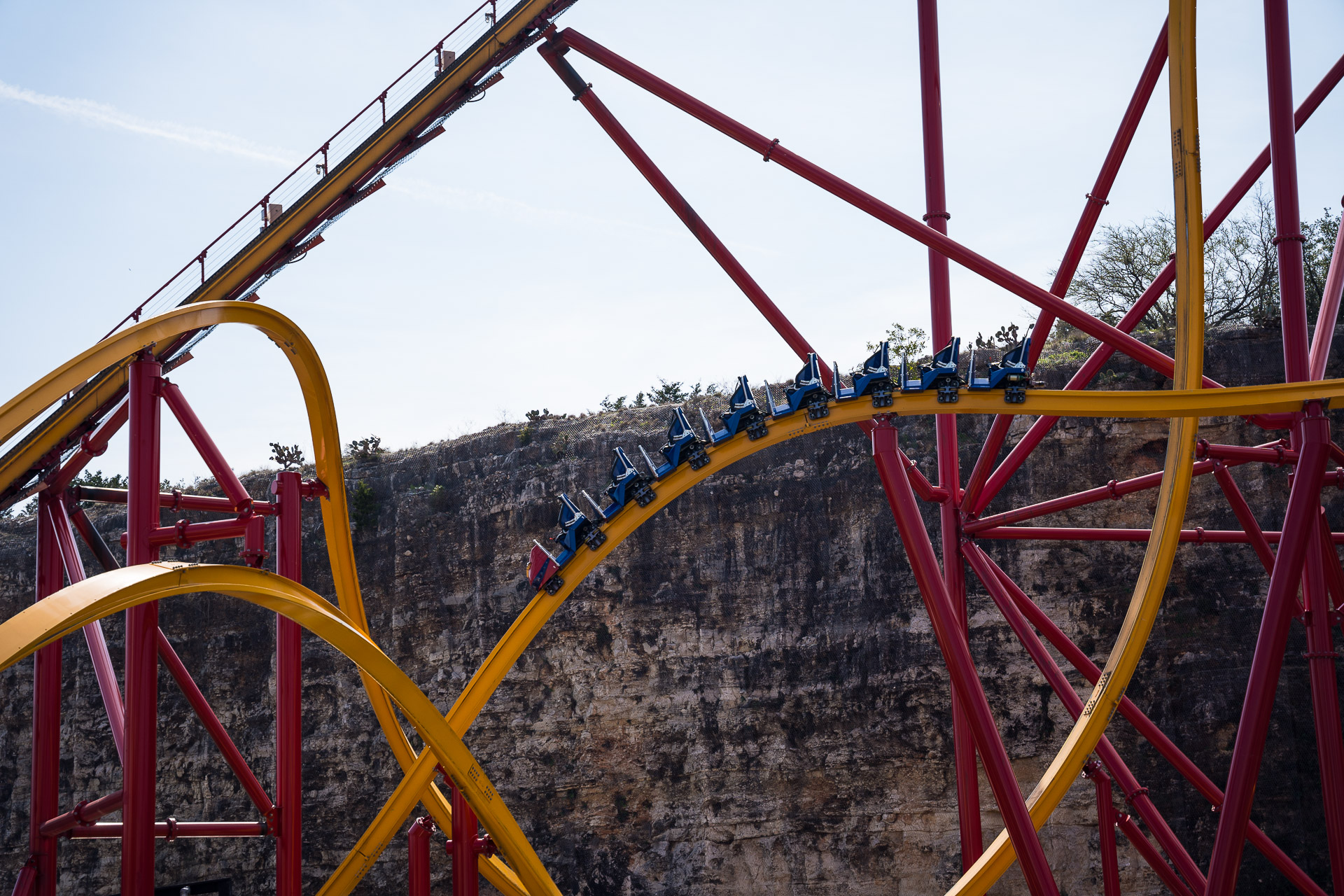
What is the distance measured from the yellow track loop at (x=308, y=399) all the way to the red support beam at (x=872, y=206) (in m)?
3.91

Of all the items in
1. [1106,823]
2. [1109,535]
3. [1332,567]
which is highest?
[1109,535]

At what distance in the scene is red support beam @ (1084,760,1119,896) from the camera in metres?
10.3

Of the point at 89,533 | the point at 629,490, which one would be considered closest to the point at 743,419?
the point at 629,490

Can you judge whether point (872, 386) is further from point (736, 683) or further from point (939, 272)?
point (736, 683)

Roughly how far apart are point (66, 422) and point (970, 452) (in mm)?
12565

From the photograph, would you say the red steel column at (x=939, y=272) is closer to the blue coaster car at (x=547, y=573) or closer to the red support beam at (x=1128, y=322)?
the red support beam at (x=1128, y=322)

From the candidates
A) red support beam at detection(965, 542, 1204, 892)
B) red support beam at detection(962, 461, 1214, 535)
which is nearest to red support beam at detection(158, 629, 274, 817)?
red support beam at detection(965, 542, 1204, 892)

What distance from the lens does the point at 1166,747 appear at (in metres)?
10.6

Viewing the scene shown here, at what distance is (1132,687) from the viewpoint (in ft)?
51.9

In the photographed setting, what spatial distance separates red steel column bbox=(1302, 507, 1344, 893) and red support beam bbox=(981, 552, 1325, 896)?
0.85 m

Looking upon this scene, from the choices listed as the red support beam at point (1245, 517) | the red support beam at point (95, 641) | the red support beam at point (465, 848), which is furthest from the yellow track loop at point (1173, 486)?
the red support beam at point (95, 641)

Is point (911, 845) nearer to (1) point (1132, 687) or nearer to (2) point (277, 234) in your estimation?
(1) point (1132, 687)

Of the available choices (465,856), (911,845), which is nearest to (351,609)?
(465,856)

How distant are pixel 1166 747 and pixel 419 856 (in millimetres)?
6878
